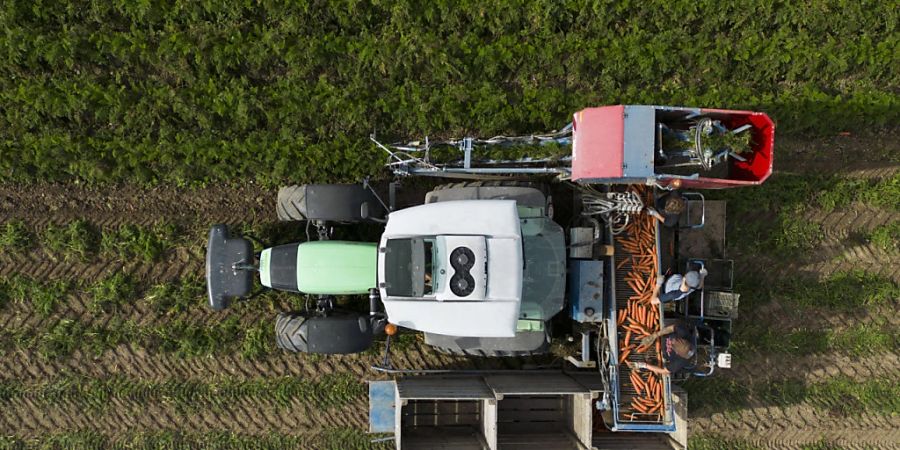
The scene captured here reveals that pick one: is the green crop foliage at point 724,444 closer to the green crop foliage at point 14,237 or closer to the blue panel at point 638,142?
the blue panel at point 638,142

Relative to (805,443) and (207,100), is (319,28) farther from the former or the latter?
(805,443)

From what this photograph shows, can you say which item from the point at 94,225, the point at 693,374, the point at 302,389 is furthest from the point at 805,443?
the point at 94,225

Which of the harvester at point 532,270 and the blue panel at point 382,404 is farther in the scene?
the blue panel at point 382,404

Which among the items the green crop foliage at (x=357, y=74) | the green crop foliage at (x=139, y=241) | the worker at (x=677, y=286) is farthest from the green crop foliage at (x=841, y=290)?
the green crop foliage at (x=139, y=241)

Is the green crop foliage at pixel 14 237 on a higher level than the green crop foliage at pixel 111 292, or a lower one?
higher

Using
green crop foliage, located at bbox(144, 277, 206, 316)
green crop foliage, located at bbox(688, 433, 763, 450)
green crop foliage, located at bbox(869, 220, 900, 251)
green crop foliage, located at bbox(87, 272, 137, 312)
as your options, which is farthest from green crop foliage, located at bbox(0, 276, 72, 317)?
green crop foliage, located at bbox(869, 220, 900, 251)

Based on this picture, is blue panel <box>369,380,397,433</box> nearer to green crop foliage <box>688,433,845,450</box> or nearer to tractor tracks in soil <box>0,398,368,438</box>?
tractor tracks in soil <box>0,398,368,438</box>
